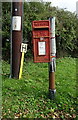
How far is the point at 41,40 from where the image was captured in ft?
13.5

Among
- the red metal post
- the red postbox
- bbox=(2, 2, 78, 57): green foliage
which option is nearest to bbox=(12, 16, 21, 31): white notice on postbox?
the red metal post

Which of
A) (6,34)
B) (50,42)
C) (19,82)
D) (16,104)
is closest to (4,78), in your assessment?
(19,82)

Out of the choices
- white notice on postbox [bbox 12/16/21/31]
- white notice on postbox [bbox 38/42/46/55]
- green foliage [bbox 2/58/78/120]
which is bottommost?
green foliage [bbox 2/58/78/120]

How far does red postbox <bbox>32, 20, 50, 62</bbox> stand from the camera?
4.03 m

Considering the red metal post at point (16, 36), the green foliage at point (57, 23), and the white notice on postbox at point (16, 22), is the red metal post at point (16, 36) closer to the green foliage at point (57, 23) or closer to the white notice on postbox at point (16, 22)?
the white notice on postbox at point (16, 22)

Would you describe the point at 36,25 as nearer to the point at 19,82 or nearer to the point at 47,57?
the point at 47,57

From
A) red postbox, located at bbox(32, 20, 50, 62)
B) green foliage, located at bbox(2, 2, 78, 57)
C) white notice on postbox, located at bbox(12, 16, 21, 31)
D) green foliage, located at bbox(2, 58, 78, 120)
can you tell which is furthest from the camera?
green foliage, located at bbox(2, 2, 78, 57)

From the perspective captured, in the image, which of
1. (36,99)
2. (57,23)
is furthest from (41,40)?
(57,23)

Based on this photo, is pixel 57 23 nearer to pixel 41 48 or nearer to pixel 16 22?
pixel 16 22

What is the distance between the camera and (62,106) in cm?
390

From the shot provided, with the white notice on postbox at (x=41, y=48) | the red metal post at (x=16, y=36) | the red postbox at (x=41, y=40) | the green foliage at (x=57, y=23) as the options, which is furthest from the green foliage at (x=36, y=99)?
the green foliage at (x=57, y=23)

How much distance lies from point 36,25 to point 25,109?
183 centimetres

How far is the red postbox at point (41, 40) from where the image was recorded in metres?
4.03

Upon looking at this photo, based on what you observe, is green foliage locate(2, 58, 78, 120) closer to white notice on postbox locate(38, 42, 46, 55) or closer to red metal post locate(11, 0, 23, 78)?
red metal post locate(11, 0, 23, 78)
